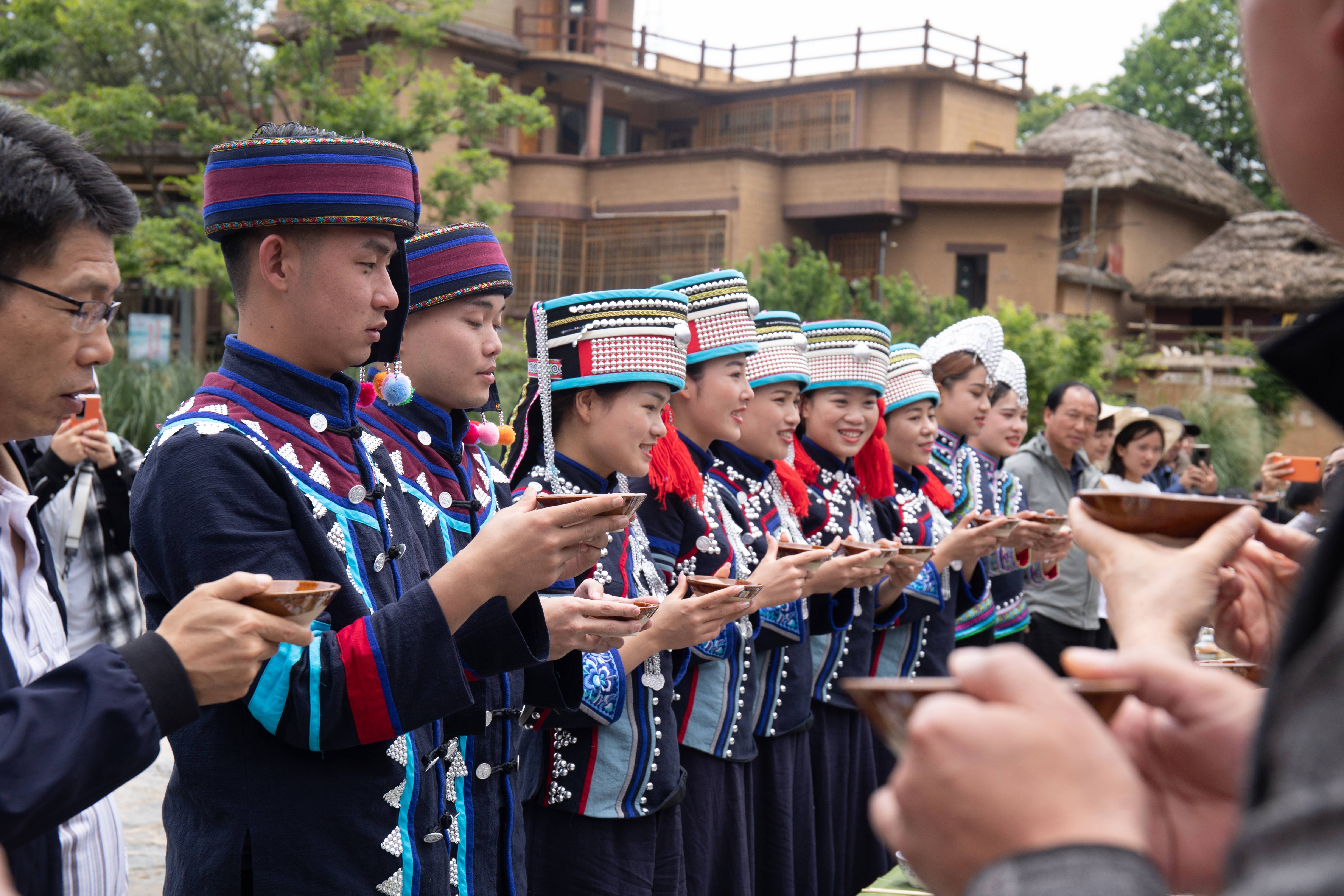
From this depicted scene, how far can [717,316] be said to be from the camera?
475 centimetres

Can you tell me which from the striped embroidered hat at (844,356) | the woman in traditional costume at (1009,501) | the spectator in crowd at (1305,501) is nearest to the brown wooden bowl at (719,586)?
the striped embroidered hat at (844,356)

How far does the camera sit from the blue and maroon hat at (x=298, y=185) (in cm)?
250

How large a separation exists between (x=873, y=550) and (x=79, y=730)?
11.3 feet

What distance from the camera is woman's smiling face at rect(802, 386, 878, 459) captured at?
5.77 m

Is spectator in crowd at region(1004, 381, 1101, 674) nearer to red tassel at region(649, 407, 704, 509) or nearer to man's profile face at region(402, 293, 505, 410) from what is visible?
red tassel at region(649, 407, 704, 509)

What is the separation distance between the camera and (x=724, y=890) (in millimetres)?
4352

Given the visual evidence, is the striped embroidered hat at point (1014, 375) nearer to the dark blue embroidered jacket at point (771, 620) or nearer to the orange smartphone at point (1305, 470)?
the orange smartphone at point (1305, 470)

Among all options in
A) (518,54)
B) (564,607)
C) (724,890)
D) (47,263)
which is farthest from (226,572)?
(518,54)

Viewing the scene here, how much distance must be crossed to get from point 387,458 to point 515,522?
636mm

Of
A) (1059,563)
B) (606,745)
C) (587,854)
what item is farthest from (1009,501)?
(587,854)

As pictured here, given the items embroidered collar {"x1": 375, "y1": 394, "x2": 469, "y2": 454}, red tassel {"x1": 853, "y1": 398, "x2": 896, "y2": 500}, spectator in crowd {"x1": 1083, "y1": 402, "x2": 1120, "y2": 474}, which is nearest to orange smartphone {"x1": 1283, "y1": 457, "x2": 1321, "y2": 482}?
spectator in crowd {"x1": 1083, "y1": 402, "x2": 1120, "y2": 474}

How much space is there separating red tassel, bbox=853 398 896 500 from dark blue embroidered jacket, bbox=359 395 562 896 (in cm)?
312

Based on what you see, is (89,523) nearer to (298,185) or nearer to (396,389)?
(396,389)

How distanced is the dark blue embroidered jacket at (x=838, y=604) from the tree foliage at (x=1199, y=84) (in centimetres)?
3714
